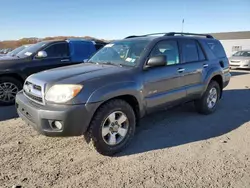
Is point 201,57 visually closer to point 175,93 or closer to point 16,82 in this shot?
point 175,93

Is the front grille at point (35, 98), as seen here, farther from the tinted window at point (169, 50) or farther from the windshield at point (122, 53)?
the tinted window at point (169, 50)

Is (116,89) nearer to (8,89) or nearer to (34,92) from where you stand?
(34,92)

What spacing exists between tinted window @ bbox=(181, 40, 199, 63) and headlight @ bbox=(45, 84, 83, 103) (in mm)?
Result: 2463

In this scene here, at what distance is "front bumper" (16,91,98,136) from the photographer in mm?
2857

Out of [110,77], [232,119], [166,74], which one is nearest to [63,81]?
[110,77]

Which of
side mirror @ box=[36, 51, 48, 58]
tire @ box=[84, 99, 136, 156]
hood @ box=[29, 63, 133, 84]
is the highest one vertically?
side mirror @ box=[36, 51, 48, 58]

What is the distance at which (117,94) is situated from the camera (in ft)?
10.6

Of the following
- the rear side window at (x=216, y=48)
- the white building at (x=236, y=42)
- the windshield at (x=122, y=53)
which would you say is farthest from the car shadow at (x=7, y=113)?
the white building at (x=236, y=42)

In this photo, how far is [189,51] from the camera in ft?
15.4

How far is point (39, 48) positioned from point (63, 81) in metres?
3.91

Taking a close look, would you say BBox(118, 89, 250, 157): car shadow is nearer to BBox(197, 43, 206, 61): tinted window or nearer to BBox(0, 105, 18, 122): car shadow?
BBox(197, 43, 206, 61): tinted window

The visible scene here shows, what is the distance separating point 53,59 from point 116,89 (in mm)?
3932

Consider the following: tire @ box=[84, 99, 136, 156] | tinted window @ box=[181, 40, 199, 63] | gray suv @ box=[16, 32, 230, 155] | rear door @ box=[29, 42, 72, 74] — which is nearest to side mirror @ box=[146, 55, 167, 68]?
gray suv @ box=[16, 32, 230, 155]

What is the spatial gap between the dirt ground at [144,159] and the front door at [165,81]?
2.06ft
